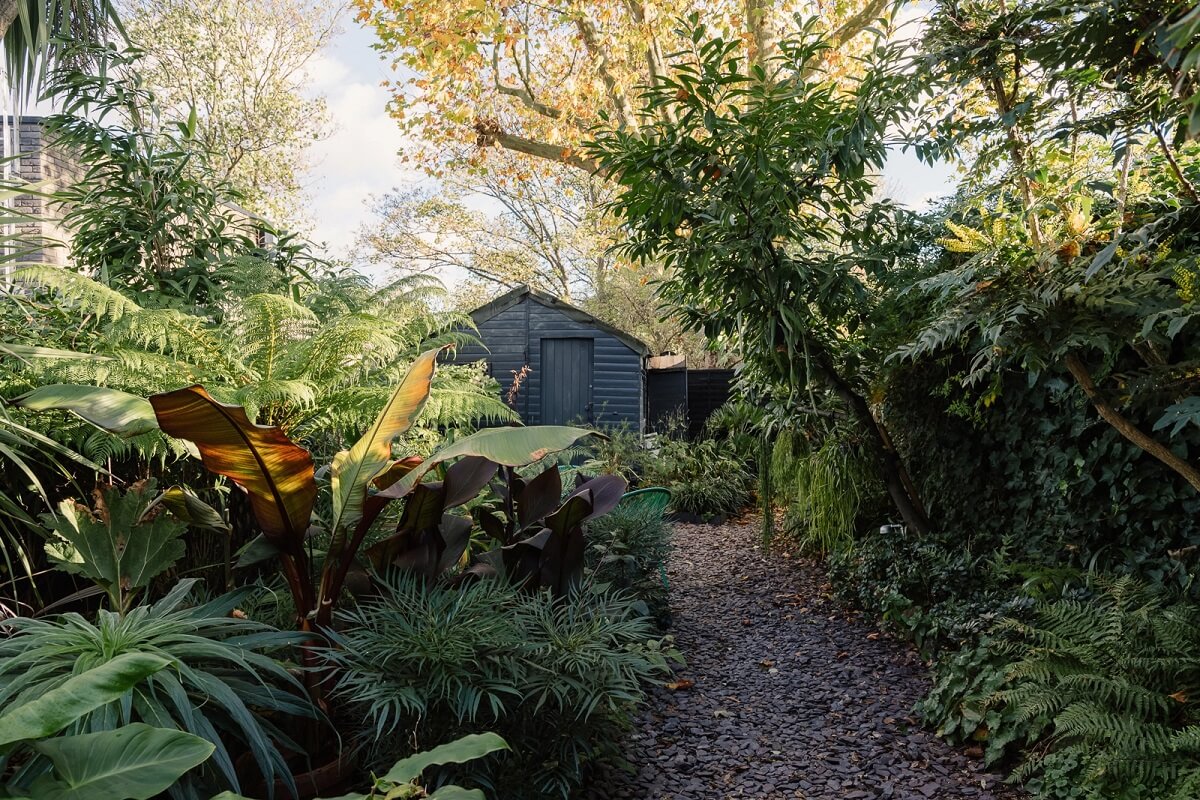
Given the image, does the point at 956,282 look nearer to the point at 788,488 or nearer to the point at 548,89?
the point at 788,488

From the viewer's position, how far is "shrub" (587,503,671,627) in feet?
14.3

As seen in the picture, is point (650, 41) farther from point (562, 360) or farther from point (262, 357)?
point (262, 357)

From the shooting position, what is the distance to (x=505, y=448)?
2695 mm

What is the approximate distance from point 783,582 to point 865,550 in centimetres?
104

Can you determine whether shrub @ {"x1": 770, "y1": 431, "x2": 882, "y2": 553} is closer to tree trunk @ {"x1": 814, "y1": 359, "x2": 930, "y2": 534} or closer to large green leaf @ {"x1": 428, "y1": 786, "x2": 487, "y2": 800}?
tree trunk @ {"x1": 814, "y1": 359, "x2": 930, "y2": 534}

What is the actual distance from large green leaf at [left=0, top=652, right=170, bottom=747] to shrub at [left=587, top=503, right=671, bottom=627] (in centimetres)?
282

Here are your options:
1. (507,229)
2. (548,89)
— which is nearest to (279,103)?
(507,229)

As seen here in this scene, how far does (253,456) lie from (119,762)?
3.46 feet

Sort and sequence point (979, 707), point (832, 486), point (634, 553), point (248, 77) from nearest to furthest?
1. point (979, 707)
2. point (634, 553)
3. point (832, 486)
4. point (248, 77)

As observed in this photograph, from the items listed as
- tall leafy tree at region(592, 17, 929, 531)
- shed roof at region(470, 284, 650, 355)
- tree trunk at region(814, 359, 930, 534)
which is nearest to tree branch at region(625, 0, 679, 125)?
shed roof at region(470, 284, 650, 355)

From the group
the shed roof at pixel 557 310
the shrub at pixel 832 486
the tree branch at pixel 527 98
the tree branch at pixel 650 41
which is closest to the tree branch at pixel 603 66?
the tree branch at pixel 650 41

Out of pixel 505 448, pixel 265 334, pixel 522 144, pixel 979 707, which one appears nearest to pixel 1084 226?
pixel 979 707

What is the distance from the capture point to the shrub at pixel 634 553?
172 inches

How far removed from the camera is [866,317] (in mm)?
4762
